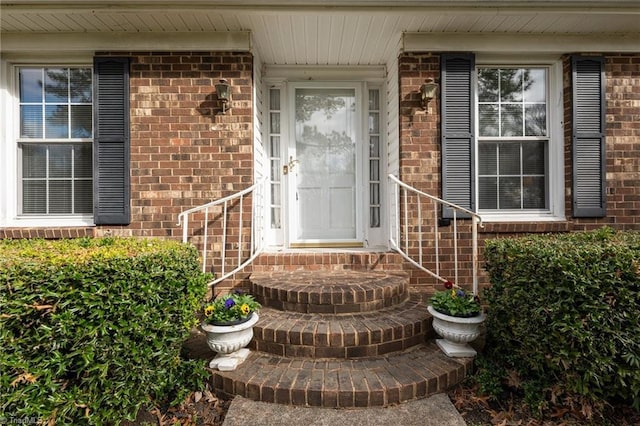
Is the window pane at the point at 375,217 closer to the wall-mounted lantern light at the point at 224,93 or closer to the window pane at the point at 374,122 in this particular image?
the window pane at the point at 374,122

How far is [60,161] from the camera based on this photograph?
3375 mm

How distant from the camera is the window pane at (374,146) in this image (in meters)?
4.05

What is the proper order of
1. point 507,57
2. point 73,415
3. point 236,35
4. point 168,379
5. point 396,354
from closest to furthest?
point 73,415, point 168,379, point 396,354, point 236,35, point 507,57

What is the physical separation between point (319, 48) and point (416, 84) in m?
1.19

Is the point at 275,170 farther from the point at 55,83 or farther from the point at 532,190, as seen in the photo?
the point at 532,190

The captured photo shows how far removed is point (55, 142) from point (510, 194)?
205 inches

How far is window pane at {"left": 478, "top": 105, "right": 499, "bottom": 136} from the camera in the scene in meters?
3.53

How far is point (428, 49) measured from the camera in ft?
10.8

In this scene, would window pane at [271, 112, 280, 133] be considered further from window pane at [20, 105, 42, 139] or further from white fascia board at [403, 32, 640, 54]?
window pane at [20, 105, 42, 139]

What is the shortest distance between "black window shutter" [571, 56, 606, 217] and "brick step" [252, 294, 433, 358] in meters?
2.41

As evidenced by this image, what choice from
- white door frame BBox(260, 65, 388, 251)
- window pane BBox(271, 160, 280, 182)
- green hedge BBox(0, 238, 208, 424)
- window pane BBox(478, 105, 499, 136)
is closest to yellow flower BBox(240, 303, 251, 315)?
green hedge BBox(0, 238, 208, 424)

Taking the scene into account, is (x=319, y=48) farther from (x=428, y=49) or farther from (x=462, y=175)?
(x=462, y=175)

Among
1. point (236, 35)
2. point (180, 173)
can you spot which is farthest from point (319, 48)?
point (180, 173)

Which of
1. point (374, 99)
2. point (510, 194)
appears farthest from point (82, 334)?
point (510, 194)
